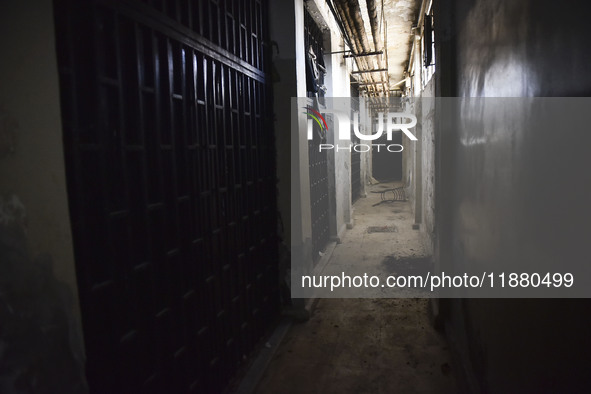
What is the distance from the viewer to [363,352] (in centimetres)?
418

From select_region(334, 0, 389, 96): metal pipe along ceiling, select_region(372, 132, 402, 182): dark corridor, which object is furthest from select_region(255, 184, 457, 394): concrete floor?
select_region(372, 132, 402, 182): dark corridor

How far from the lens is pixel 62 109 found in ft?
5.85

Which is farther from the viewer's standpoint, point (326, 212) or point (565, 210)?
point (326, 212)

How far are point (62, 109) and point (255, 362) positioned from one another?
117 inches

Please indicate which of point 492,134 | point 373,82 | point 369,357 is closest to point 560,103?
point 492,134

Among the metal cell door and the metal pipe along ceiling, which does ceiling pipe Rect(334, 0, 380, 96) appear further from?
the metal cell door

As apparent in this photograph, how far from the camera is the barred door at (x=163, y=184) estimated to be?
77.8 inches

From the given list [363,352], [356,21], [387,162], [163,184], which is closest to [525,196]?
[163,184]

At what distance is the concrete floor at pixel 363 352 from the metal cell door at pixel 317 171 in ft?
6.67

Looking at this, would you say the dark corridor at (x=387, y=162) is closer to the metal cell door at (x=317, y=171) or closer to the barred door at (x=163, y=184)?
the metal cell door at (x=317, y=171)

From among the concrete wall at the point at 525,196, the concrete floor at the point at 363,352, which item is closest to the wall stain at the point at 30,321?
the concrete wall at the point at 525,196

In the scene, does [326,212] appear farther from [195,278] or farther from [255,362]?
[195,278]

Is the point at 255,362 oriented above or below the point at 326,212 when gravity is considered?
below

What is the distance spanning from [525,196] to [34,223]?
2.18 m
